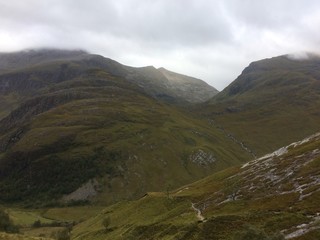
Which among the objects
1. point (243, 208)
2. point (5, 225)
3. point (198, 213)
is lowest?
point (198, 213)

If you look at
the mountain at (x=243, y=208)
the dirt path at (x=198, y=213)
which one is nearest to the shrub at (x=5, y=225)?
the mountain at (x=243, y=208)

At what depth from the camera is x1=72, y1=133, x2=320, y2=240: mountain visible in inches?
3984

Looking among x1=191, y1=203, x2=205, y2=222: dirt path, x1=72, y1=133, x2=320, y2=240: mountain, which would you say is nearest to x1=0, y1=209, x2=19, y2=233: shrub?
x1=72, y1=133, x2=320, y2=240: mountain

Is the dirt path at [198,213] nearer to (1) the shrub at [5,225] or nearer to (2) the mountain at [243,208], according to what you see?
(2) the mountain at [243,208]

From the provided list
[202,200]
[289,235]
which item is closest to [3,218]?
[202,200]

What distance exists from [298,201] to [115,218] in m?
92.7

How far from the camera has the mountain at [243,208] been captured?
101188mm

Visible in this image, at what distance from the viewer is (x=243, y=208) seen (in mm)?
125688

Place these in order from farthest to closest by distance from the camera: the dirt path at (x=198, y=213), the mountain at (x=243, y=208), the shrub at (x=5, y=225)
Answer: the shrub at (x=5, y=225)
the dirt path at (x=198, y=213)
the mountain at (x=243, y=208)

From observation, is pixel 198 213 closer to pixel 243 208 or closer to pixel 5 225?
pixel 243 208

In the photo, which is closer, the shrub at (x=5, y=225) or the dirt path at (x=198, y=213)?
the dirt path at (x=198, y=213)

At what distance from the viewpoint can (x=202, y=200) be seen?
152 metres

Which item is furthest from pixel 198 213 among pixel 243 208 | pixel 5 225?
pixel 5 225

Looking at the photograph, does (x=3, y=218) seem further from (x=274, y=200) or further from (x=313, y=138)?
(x=313, y=138)
